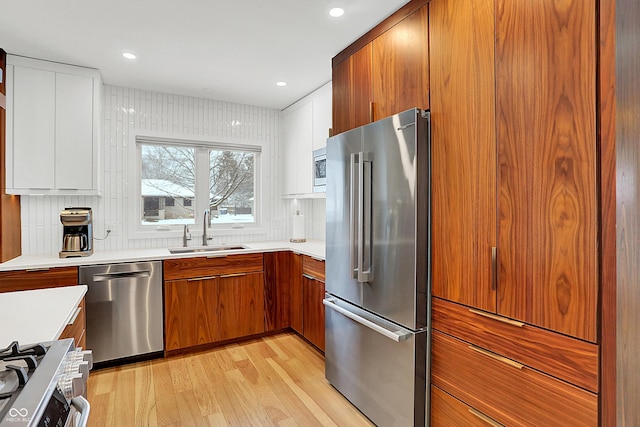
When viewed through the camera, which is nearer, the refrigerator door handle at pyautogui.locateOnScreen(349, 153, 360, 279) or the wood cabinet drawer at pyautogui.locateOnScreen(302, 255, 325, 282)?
the refrigerator door handle at pyautogui.locateOnScreen(349, 153, 360, 279)

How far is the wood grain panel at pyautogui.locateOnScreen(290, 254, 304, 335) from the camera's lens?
3287 millimetres

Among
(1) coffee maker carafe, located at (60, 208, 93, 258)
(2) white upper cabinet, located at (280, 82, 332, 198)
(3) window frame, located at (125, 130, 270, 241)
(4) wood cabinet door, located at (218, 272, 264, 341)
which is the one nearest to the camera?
(1) coffee maker carafe, located at (60, 208, 93, 258)

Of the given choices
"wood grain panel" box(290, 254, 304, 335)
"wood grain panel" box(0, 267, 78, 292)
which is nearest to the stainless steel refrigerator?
"wood grain panel" box(290, 254, 304, 335)

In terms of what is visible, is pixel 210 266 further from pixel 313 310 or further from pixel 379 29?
pixel 379 29

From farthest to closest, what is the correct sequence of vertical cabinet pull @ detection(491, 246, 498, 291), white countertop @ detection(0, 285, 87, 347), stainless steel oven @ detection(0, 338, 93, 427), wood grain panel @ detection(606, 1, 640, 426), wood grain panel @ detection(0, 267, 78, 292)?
wood grain panel @ detection(0, 267, 78, 292)
vertical cabinet pull @ detection(491, 246, 498, 291)
white countertop @ detection(0, 285, 87, 347)
wood grain panel @ detection(606, 1, 640, 426)
stainless steel oven @ detection(0, 338, 93, 427)

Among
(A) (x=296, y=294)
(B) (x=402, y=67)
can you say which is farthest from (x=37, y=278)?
(B) (x=402, y=67)

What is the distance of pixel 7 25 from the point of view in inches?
88.7

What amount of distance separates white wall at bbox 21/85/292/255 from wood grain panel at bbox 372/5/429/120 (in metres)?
2.15

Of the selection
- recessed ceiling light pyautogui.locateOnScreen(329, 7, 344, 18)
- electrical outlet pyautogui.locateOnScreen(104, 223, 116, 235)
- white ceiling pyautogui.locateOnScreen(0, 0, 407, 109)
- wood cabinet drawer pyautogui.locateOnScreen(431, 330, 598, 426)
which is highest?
white ceiling pyautogui.locateOnScreen(0, 0, 407, 109)

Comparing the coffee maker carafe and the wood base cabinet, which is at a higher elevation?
the coffee maker carafe

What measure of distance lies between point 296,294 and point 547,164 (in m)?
2.53

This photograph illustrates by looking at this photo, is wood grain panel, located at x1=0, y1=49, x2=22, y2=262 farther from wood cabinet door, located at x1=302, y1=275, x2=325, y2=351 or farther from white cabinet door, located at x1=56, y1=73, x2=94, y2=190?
wood cabinet door, located at x1=302, y1=275, x2=325, y2=351

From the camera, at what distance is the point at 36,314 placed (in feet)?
4.66

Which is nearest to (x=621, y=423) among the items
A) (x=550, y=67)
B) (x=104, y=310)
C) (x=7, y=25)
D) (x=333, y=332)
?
(x=550, y=67)
